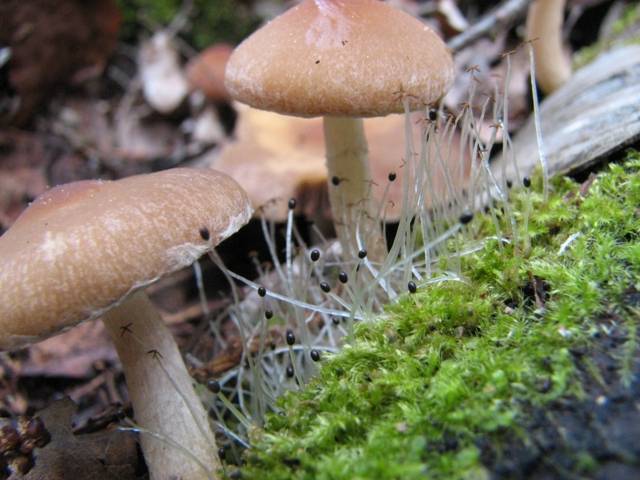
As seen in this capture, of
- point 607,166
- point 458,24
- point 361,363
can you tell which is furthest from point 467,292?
point 458,24

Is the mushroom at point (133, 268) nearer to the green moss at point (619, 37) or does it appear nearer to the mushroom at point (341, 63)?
the mushroom at point (341, 63)

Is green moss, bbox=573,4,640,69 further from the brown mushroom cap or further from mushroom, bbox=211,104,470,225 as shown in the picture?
the brown mushroom cap

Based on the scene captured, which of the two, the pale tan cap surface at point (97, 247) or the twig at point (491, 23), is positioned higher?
the twig at point (491, 23)

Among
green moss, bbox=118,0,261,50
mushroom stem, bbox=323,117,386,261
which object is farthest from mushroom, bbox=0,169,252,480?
green moss, bbox=118,0,261,50

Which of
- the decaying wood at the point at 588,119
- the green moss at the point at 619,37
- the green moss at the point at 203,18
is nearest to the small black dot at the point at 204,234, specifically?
the decaying wood at the point at 588,119

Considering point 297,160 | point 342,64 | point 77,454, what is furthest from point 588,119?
point 77,454

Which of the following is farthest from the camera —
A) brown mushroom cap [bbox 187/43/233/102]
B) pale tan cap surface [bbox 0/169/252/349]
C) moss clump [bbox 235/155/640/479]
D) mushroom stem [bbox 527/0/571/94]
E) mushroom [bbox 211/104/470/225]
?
brown mushroom cap [bbox 187/43/233/102]
